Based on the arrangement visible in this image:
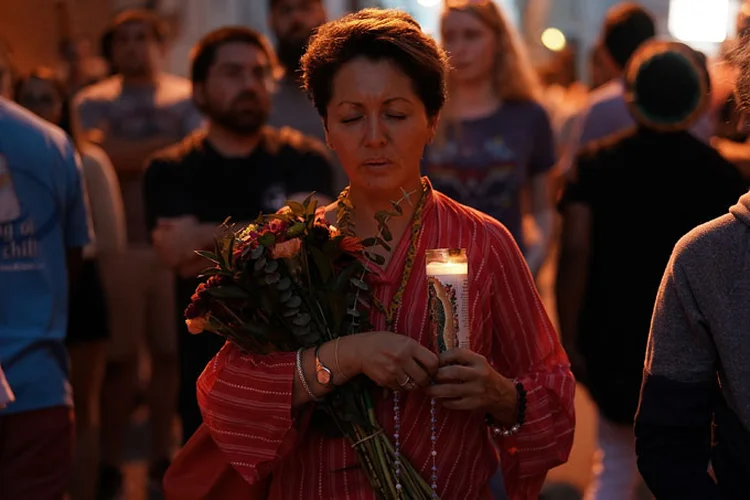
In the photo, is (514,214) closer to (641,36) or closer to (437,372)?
(641,36)

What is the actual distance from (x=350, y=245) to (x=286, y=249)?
152 mm

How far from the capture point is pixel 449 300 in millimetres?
3135

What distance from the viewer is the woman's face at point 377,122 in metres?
3.39

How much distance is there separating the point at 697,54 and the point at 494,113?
1.19 metres

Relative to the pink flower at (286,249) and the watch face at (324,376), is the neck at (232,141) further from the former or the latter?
the watch face at (324,376)

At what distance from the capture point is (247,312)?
331 cm

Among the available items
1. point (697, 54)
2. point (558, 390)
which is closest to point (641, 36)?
point (697, 54)

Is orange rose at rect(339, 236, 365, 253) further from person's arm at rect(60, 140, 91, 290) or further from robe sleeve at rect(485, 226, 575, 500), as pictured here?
person's arm at rect(60, 140, 91, 290)

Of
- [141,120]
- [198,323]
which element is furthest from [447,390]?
[141,120]

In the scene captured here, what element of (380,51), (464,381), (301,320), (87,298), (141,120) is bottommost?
(87,298)

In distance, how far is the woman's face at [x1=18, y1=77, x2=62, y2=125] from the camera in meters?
7.02

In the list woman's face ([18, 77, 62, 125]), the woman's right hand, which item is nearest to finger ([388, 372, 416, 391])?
the woman's right hand

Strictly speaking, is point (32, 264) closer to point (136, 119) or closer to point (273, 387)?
point (273, 387)

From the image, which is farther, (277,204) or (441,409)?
(277,204)
